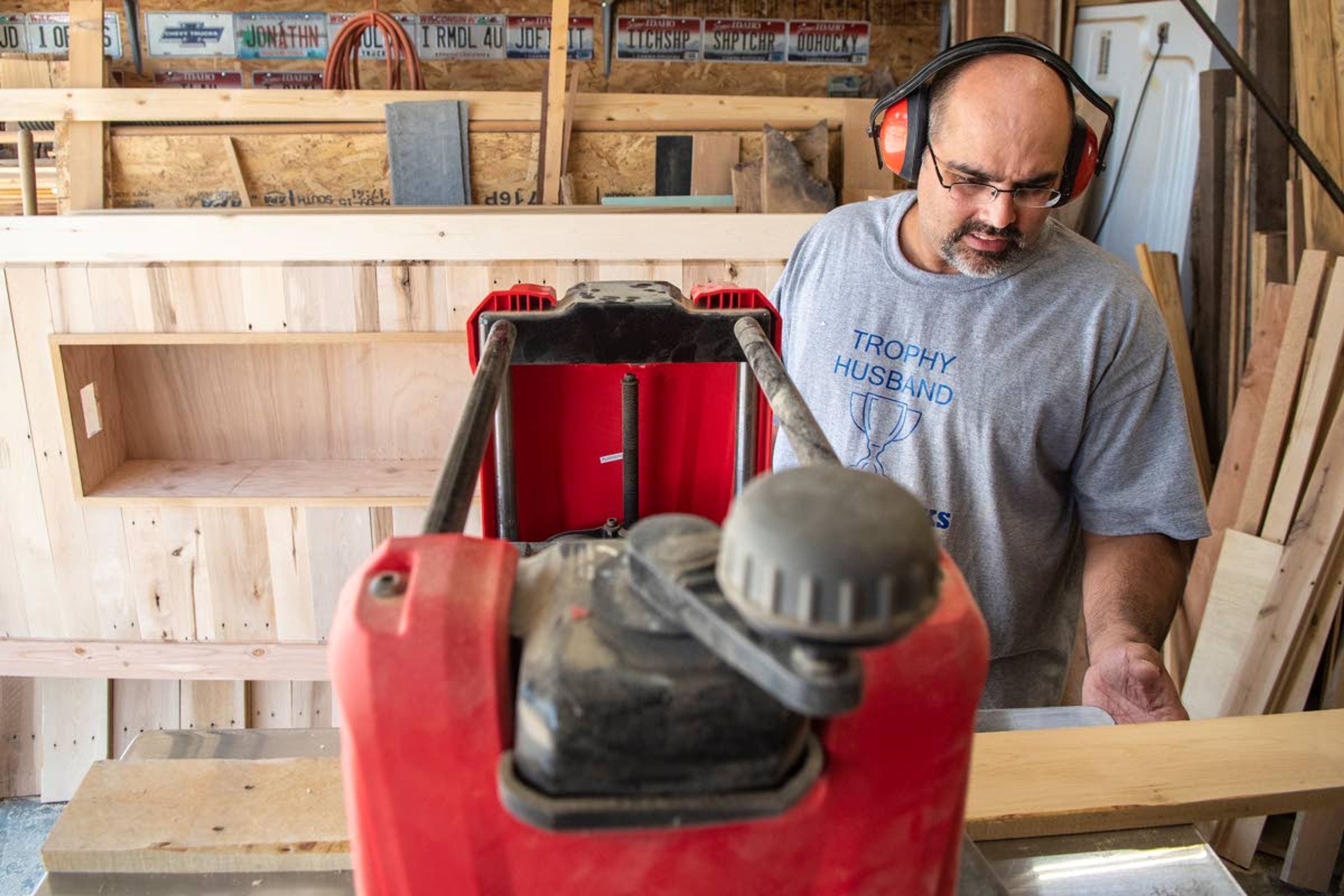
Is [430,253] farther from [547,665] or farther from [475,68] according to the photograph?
[547,665]

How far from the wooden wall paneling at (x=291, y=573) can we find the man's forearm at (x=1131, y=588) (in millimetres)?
2182

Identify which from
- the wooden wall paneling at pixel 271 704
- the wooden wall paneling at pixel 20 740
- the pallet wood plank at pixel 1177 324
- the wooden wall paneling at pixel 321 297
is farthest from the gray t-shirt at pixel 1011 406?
the wooden wall paneling at pixel 20 740

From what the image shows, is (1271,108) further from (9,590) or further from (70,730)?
(70,730)

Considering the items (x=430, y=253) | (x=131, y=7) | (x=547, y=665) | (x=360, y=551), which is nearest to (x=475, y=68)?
(x=131, y=7)

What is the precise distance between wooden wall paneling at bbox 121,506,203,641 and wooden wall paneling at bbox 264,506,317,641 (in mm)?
228

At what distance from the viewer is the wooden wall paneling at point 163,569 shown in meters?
2.87

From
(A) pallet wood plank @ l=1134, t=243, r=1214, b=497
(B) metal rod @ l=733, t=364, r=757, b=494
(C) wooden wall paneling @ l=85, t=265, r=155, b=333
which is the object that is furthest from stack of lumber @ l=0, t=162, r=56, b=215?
(A) pallet wood plank @ l=1134, t=243, r=1214, b=497

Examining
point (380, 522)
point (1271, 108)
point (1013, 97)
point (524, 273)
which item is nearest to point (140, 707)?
point (380, 522)

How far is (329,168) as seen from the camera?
10.5 ft

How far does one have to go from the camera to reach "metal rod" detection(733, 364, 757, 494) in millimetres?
1256

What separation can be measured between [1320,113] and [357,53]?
9.58 feet

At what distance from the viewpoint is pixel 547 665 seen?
1.71 ft

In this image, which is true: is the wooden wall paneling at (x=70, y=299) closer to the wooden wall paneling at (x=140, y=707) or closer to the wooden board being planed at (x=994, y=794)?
the wooden wall paneling at (x=140, y=707)

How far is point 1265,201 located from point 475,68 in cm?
303
